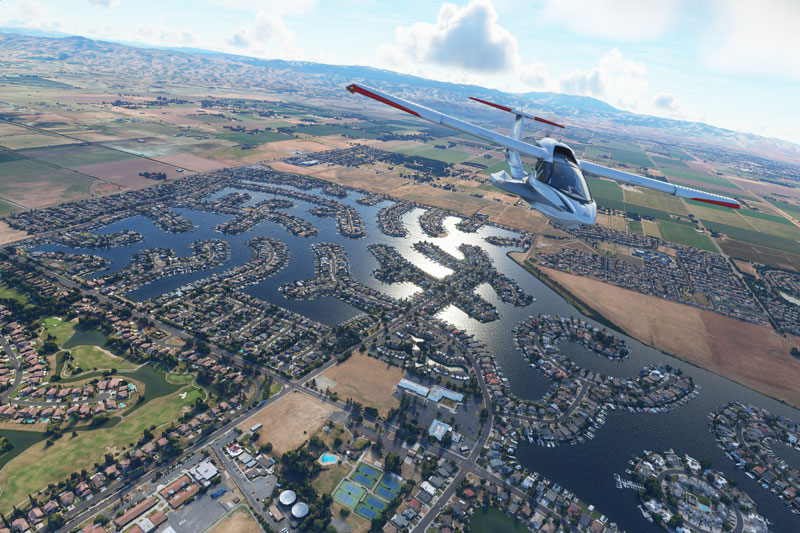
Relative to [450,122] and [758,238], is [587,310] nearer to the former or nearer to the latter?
[450,122]

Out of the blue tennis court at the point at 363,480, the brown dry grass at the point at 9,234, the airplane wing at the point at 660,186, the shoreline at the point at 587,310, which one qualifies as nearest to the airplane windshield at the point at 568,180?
the airplane wing at the point at 660,186

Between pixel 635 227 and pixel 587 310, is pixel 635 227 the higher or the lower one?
the higher one

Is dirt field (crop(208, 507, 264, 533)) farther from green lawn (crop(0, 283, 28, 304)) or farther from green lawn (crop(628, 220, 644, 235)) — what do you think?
green lawn (crop(628, 220, 644, 235))

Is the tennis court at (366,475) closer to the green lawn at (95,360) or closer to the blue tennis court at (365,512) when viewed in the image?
the blue tennis court at (365,512)

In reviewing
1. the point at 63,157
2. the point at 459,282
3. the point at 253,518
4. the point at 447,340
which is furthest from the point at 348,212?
the point at 63,157

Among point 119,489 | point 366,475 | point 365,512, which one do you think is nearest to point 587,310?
point 366,475
